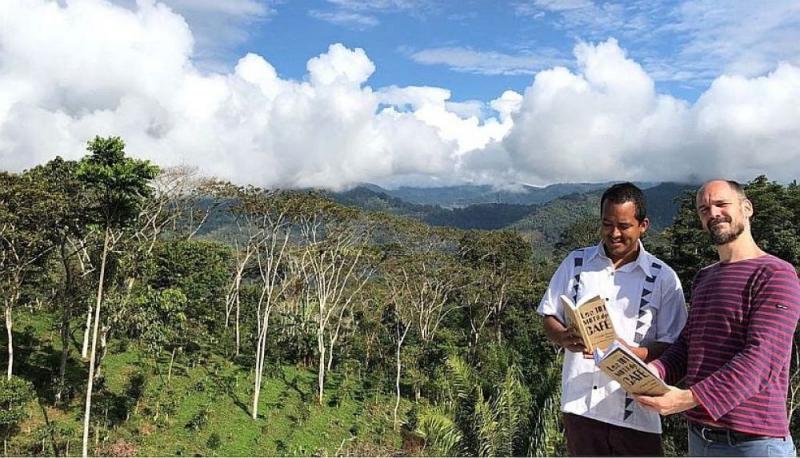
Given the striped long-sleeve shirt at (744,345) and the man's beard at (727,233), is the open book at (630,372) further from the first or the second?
the man's beard at (727,233)

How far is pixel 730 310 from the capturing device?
176 centimetres

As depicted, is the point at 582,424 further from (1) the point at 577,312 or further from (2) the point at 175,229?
(2) the point at 175,229

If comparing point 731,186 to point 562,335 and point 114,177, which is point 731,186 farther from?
point 114,177

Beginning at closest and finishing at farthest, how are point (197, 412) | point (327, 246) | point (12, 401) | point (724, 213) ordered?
1. point (724, 213)
2. point (12, 401)
3. point (197, 412)
4. point (327, 246)

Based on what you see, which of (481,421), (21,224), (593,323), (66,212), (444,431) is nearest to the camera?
(593,323)

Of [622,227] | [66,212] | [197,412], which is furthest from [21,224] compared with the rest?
[622,227]

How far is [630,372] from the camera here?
1692mm

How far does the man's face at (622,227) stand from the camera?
2.07 metres

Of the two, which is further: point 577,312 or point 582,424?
point 582,424

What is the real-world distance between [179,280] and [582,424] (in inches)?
805

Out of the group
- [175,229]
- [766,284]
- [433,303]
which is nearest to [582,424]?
[766,284]

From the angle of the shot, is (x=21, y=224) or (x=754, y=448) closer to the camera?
(x=754, y=448)

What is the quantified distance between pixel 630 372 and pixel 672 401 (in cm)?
16

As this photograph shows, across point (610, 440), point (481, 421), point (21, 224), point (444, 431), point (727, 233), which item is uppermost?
point (21, 224)
